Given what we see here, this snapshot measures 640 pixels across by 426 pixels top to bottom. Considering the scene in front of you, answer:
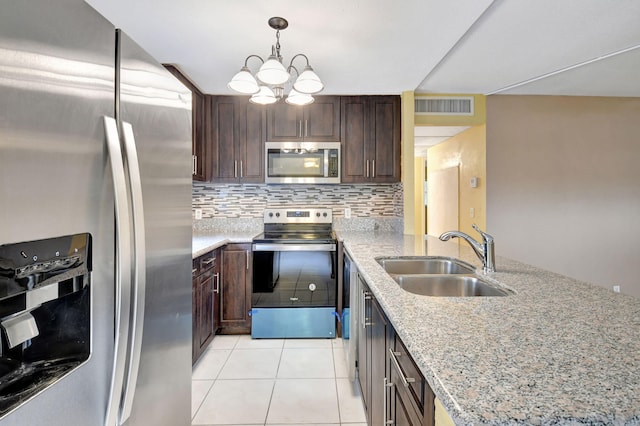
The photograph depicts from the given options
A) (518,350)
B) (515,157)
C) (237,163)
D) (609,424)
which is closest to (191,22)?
(237,163)

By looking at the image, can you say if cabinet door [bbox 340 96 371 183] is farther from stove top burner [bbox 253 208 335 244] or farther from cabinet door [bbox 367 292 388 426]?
cabinet door [bbox 367 292 388 426]

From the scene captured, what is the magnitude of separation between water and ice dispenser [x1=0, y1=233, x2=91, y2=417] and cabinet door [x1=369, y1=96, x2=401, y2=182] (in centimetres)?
273

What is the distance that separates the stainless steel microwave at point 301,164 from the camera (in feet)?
9.89

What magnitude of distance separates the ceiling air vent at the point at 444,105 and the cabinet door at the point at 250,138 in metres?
1.65

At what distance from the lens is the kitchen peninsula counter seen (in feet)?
1.56

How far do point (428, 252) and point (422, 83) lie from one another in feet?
5.95

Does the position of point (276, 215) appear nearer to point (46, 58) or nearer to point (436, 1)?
point (436, 1)

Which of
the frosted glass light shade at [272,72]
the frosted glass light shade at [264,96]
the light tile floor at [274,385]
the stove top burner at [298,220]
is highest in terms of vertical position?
the frosted glass light shade at [264,96]

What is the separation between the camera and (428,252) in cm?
194

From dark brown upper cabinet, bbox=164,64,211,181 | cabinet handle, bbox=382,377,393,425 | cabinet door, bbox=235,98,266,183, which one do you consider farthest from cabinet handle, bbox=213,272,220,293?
cabinet handle, bbox=382,377,393,425

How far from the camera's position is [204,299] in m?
2.39

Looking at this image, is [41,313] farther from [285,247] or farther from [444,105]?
[444,105]

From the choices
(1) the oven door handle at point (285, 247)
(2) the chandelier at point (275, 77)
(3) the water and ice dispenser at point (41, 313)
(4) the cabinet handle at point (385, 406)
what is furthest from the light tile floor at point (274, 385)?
(2) the chandelier at point (275, 77)

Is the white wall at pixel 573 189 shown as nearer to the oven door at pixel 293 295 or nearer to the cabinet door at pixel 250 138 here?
the oven door at pixel 293 295
